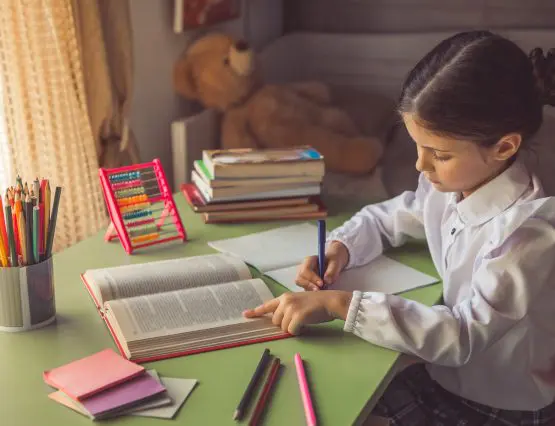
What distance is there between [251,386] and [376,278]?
0.43m

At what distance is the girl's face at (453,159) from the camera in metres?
1.13

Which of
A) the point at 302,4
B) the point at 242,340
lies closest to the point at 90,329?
the point at 242,340

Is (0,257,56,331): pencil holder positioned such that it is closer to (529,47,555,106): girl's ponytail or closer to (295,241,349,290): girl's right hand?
(295,241,349,290): girl's right hand

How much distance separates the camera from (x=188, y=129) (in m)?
2.10

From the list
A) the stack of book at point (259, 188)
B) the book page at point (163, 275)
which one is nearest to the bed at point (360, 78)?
the stack of book at point (259, 188)

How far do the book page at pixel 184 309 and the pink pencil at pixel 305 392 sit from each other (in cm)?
14

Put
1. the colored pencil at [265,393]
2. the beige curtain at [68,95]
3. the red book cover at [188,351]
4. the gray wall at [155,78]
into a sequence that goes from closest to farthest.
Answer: the colored pencil at [265,393]
the red book cover at [188,351]
the beige curtain at [68,95]
the gray wall at [155,78]

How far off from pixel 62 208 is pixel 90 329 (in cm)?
69

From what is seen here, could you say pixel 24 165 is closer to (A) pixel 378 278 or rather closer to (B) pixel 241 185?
(B) pixel 241 185

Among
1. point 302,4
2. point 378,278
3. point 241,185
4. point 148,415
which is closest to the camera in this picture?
point 148,415

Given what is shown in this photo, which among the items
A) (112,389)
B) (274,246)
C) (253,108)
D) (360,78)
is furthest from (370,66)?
(112,389)

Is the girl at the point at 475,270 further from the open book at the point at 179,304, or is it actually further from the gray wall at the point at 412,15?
the gray wall at the point at 412,15

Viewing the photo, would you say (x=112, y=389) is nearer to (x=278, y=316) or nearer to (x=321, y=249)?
(x=278, y=316)

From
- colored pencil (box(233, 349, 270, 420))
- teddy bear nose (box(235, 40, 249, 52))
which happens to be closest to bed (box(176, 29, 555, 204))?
teddy bear nose (box(235, 40, 249, 52))
